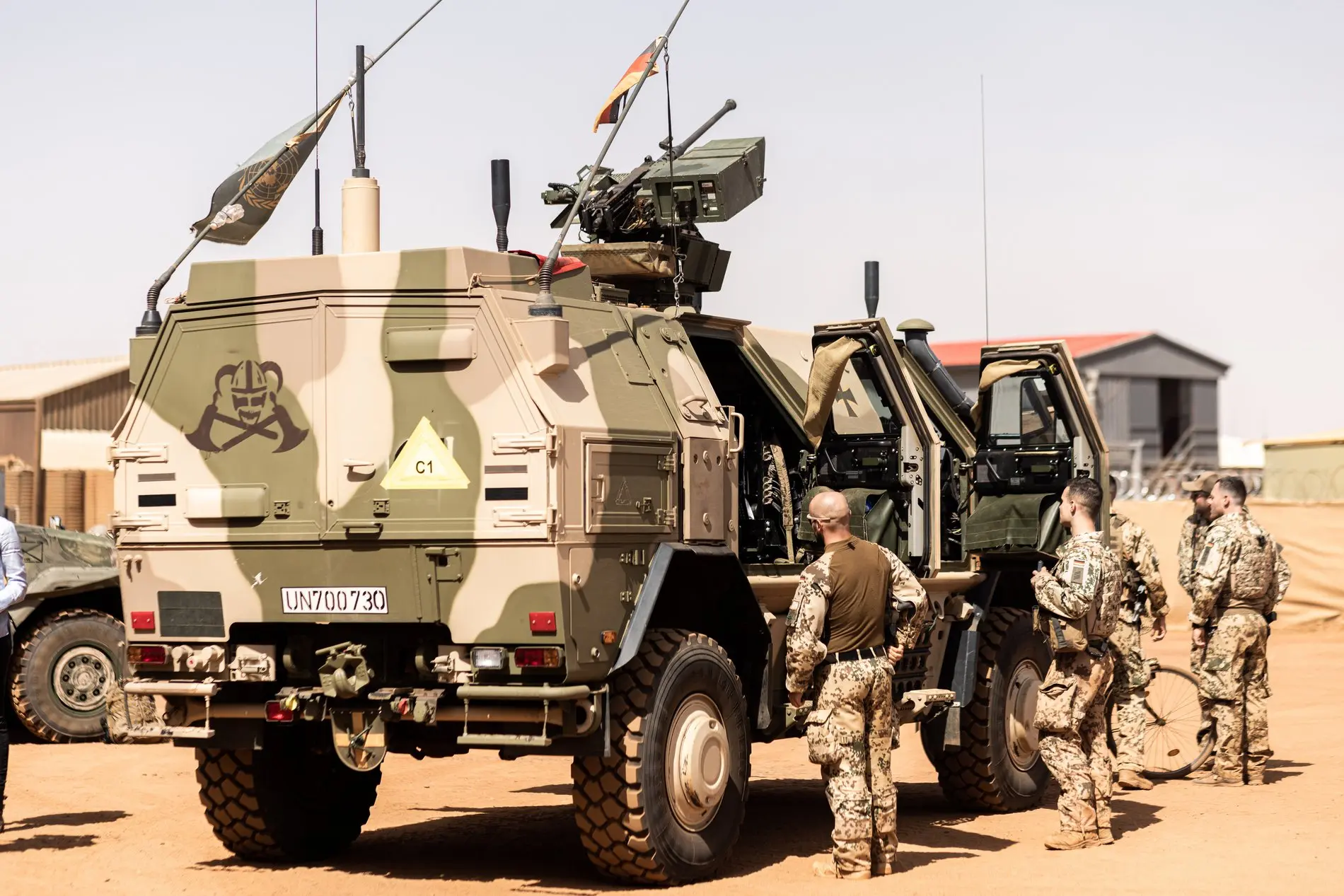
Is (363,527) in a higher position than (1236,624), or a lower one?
higher

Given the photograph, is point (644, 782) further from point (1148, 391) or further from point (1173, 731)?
point (1148, 391)

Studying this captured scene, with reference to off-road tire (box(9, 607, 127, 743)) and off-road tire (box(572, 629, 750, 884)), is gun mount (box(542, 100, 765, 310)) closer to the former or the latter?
off-road tire (box(572, 629, 750, 884))

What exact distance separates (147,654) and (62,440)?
23.0 meters

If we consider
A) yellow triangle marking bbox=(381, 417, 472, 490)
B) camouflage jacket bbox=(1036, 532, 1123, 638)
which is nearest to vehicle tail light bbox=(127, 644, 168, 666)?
Result: yellow triangle marking bbox=(381, 417, 472, 490)

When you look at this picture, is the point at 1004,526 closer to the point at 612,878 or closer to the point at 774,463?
the point at 774,463

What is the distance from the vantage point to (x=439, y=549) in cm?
775

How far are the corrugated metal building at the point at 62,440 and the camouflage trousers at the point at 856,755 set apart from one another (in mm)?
18889

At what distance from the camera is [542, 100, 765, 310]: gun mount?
31.9 ft

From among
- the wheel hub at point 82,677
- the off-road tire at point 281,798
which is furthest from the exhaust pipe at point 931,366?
the wheel hub at point 82,677

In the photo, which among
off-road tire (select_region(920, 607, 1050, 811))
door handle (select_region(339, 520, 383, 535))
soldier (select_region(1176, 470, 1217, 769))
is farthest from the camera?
soldier (select_region(1176, 470, 1217, 769))

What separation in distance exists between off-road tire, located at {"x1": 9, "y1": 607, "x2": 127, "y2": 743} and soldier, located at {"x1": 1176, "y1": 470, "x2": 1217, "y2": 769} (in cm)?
785

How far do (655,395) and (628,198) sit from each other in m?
2.35

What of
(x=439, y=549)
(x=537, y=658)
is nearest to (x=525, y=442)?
(x=439, y=549)

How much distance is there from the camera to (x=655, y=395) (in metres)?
8.49
